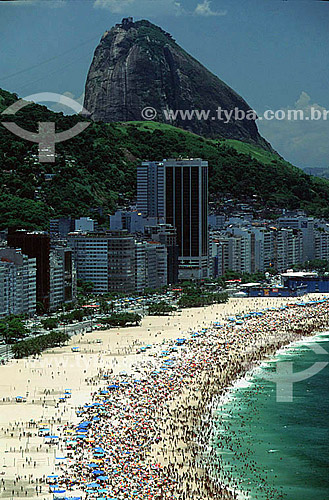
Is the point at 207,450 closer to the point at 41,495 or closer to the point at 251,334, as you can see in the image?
the point at 41,495

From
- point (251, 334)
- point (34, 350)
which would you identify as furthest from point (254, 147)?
point (34, 350)

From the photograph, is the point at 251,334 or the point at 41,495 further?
the point at 251,334

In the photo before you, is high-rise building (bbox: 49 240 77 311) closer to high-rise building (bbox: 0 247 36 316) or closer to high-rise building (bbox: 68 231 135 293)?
high-rise building (bbox: 0 247 36 316)

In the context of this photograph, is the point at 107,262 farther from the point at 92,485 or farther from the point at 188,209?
the point at 92,485

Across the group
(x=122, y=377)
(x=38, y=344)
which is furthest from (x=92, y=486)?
(x=38, y=344)

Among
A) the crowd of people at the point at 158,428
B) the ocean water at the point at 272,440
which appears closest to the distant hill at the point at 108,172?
the crowd of people at the point at 158,428

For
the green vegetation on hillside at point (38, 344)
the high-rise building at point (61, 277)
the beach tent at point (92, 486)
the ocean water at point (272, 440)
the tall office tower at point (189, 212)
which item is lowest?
the ocean water at point (272, 440)

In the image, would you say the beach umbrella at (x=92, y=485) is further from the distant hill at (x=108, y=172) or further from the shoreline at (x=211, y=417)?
the distant hill at (x=108, y=172)
